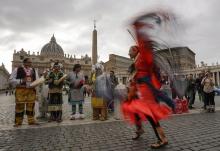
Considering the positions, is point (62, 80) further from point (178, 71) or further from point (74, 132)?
point (178, 71)

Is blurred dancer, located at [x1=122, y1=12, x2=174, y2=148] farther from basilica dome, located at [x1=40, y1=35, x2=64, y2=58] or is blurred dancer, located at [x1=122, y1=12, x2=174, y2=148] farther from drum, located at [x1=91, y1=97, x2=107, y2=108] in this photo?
basilica dome, located at [x1=40, y1=35, x2=64, y2=58]

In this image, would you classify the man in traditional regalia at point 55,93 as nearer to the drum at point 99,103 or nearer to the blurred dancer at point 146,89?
the drum at point 99,103

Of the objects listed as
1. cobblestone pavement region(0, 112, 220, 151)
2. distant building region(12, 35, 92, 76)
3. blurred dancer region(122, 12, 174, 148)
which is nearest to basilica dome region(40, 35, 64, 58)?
distant building region(12, 35, 92, 76)

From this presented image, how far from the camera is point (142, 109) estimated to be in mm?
5109

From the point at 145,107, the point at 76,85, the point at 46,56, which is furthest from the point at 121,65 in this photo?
the point at 46,56

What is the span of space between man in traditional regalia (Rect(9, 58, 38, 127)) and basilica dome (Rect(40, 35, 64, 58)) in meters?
137

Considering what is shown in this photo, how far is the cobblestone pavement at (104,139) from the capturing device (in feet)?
17.2

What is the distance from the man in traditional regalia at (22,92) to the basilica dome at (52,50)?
136832 millimetres

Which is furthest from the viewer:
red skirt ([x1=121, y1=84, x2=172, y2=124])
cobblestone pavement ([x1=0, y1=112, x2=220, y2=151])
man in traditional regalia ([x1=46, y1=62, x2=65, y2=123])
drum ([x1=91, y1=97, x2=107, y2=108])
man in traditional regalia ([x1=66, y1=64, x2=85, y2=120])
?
man in traditional regalia ([x1=66, y1=64, x2=85, y2=120])

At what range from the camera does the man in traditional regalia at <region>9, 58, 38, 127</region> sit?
8.60 metres

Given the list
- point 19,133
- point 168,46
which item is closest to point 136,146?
point 168,46

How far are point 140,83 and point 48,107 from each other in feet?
16.5

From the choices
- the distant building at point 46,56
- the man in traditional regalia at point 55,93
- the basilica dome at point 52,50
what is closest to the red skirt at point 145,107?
the man in traditional regalia at point 55,93

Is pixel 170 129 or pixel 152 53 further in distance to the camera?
pixel 170 129
